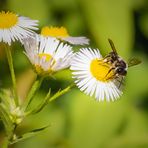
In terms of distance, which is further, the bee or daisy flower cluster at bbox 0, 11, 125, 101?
the bee

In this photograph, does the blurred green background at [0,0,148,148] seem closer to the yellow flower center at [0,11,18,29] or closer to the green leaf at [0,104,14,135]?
the yellow flower center at [0,11,18,29]

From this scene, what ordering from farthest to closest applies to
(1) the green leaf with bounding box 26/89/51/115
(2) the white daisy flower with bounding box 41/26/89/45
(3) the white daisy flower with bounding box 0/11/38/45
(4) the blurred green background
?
(4) the blurred green background → (2) the white daisy flower with bounding box 41/26/89/45 → (3) the white daisy flower with bounding box 0/11/38/45 → (1) the green leaf with bounding box 26/89/51/115

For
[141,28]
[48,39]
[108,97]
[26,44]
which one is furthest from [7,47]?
[141,28]

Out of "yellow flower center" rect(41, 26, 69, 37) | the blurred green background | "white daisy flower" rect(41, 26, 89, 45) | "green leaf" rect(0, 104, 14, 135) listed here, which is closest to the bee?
"white daisy flower" rect(41, 26, 89, 45)

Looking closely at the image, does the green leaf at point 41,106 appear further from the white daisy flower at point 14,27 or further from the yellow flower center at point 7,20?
the yellow flower center at point 7,20

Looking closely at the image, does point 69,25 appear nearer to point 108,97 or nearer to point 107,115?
point 107,115

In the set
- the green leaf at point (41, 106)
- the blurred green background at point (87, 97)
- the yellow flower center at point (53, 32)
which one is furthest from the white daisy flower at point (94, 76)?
the blurred green background at point (87, 97)

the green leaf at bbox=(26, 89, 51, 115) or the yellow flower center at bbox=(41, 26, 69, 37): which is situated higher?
the yellow flower center at bbox=(41, 26, 69, 37)
